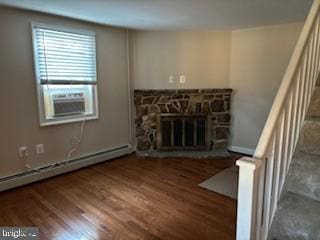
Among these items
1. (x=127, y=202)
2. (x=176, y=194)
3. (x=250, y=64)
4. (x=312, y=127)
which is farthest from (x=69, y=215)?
(x=250, y=64)

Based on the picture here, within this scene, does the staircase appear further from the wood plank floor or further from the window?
the window

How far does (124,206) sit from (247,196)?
5.27 ft

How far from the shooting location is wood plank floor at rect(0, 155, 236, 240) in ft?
6.98

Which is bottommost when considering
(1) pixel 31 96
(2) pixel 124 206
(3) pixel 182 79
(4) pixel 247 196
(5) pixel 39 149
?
(2) pixel 124 206

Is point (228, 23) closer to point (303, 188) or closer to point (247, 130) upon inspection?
point (247, 130)

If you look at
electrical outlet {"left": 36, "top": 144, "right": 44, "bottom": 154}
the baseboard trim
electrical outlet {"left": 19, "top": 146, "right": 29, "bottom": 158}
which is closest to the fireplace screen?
the baseboard trim

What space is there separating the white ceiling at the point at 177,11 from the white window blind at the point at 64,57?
29 cm

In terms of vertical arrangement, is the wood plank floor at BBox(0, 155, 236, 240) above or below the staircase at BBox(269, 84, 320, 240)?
below

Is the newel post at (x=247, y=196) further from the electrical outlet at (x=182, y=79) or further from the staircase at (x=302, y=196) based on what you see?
the electrical outlet at (x=182, y=79)

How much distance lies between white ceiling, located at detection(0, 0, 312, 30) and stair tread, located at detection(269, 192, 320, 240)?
198 cm

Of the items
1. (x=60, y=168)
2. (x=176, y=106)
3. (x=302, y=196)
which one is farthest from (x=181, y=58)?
(x=302, y=196)

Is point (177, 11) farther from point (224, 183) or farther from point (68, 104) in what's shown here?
point (224, 183)

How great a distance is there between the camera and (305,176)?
1.52 m

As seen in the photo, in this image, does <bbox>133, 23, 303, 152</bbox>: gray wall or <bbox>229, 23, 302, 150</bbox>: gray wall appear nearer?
<bbox>229, 23, 302, 150</bbox>: gray wall
